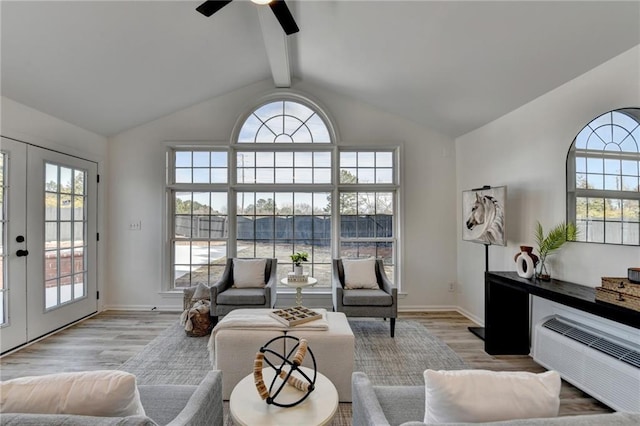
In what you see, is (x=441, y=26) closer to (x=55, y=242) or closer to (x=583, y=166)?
(x=583, y=166)

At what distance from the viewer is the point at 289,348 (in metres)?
2.30

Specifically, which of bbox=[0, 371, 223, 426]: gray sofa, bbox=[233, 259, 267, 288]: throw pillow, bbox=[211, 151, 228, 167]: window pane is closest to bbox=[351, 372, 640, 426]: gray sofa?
bbox=[0, 371, 223, 426]: gray sofa

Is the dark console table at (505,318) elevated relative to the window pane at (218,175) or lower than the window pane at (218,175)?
lower

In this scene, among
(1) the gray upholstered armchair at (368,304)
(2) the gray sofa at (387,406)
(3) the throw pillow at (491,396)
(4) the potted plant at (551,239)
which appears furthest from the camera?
(1) the gray upholstered armchair at (368,304)

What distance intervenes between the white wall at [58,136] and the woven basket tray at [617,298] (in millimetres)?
5307

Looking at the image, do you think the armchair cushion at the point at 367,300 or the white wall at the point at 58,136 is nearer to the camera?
the white wall at the point at 58,136

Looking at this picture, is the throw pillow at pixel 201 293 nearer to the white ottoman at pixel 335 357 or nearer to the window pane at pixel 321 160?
the white ottoman at pixel 335 357

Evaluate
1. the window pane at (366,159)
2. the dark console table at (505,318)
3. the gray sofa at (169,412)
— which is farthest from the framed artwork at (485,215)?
the gray sofa at (169,412)

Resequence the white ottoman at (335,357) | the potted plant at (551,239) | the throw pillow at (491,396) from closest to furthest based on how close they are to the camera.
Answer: the throw pillow at (491,396) → the white ottoman at (335,357) → the potted plant at (551,239)

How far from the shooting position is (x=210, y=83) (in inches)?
161

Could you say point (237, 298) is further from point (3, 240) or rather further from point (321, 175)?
point (3, 240)

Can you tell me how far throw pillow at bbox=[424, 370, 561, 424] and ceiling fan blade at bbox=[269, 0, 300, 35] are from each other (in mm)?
2468

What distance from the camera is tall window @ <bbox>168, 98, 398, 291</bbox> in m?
4.57

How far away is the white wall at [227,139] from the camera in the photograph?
4.46 metres
